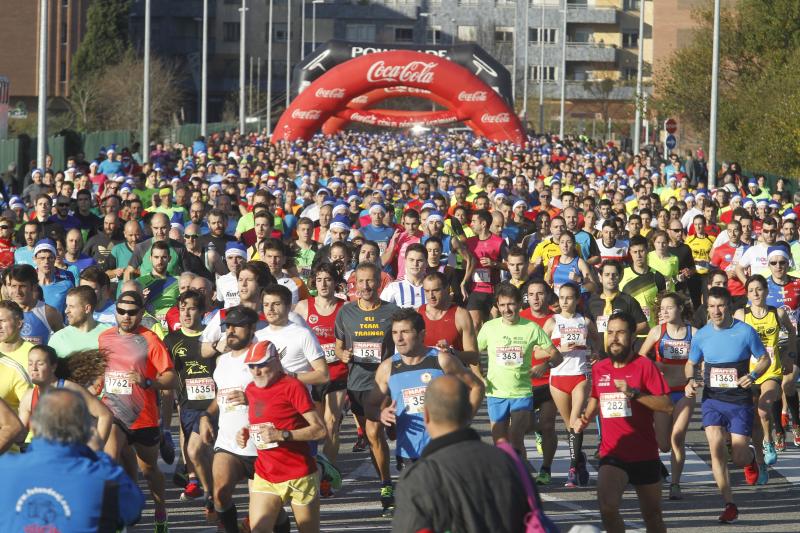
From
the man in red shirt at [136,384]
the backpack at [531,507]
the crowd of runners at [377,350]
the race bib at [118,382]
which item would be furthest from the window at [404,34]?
the backpack at [531,507]

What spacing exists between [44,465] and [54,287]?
746cm

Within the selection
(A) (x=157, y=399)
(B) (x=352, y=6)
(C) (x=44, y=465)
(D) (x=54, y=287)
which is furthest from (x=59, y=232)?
(B) (x=352, y=6)

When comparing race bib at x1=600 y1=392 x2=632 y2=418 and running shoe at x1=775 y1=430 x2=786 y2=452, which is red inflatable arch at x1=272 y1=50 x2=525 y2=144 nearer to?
running shoe at x1=775 y1=430 x2=786 y2=452

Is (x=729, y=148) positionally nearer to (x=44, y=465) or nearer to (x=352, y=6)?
(x=44, y=465)

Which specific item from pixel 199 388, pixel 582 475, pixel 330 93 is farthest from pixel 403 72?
pixel 199 388

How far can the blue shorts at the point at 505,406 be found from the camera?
11.5 metres

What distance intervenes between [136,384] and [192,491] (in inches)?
72.5

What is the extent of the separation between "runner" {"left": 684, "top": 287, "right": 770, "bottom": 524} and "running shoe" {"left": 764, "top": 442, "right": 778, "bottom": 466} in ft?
4.66

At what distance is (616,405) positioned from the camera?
30.3ft

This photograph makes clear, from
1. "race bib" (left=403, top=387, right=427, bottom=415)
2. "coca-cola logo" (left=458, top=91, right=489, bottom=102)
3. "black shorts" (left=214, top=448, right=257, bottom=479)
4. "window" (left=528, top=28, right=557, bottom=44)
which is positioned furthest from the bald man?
"window" (left=528, top=28, right=557, bottom=44)

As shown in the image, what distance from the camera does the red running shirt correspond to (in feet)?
30.0

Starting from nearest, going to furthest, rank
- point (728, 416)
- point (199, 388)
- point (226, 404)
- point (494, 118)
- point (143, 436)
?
1. point (226, 404)
2. point (143, 436)
3. point (199, 388)
4. point (728, 416)
5. point (494, 118)

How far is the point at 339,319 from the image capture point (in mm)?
11867

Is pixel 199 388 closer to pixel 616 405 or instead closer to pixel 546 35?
pixel 616 405
